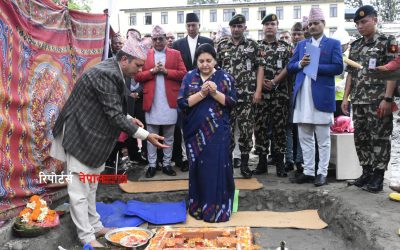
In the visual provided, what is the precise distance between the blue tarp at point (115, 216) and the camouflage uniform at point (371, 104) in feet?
9.02

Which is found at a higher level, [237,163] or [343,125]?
[343,125]

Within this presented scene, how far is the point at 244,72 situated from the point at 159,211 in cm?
219

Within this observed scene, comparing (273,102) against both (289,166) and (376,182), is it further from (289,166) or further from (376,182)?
(376,182)

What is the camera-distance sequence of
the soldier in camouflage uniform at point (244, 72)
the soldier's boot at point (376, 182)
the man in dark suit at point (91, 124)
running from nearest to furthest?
the man in dark suit at point (91, 124) → the soldier's boot at point (376, 182) → the soldier in camouflage uniform at point (244, 72)

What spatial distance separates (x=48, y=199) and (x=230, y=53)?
2981mm

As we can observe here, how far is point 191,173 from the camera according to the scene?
14.7 feet

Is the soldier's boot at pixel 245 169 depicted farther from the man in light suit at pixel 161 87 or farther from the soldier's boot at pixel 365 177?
the soldier's boot at pixel 365 177

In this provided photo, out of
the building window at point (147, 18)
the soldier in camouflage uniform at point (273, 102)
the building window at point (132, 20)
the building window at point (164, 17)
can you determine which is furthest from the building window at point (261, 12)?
the soldier in camouflage uniform at point (273, 102)

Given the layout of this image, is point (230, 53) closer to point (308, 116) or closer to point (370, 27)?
point (308, 116)

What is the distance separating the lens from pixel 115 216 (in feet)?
14.8

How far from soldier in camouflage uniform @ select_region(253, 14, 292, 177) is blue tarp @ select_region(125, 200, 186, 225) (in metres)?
1.57

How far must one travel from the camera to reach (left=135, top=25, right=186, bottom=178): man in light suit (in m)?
5.39

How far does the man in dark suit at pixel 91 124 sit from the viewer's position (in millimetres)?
3494

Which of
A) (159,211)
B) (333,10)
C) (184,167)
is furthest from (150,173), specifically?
(333,10)
